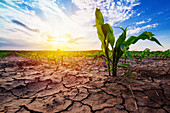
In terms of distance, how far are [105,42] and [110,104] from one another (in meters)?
0.81

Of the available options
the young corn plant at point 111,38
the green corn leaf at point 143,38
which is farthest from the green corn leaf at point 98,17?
the green corn leaf at point 143,38

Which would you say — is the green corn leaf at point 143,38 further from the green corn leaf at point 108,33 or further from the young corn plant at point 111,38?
the green corn leaf at point 108,33

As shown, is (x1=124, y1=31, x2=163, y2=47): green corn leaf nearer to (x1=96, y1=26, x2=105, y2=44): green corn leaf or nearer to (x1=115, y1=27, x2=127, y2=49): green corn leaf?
(x1=115, y1=27, x2=127, y2=49): green corn leaf

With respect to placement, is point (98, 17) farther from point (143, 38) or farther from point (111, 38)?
point (143, 38)

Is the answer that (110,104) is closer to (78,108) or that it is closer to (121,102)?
(121,102)

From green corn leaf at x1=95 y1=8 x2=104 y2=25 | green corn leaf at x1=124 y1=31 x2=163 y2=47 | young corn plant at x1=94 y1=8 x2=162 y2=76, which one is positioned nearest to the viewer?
green corn leaf at x1=124 y1=31 x2=163 y2=47

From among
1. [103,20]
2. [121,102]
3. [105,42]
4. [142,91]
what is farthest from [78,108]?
[103,20]

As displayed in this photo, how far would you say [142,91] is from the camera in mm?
966

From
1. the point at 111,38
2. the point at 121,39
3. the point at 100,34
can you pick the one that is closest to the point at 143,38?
the point at 121,39

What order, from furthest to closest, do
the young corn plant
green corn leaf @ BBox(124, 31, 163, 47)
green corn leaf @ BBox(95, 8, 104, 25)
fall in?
green corn leaf @ BBox(95, 8, 104, 25) → the young corn plant → green corn leaf @ BBox(124, 31, 163, 47)

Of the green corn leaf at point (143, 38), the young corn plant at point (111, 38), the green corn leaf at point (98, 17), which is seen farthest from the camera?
the green corn leaf at point (98, 17)

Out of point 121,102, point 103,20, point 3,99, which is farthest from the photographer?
point 103,20

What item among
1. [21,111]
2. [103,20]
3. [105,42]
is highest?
[103,20]

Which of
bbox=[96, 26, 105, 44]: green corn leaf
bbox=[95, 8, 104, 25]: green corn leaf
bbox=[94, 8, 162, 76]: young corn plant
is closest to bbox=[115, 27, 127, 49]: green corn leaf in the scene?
bbox=[94, 8, 162, 76]: young corn plant
